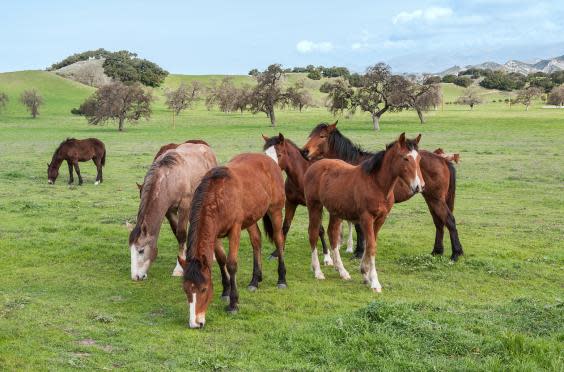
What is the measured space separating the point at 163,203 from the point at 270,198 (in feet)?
5.85

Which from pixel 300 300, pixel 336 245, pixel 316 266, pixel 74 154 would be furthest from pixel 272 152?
pixel 74 154

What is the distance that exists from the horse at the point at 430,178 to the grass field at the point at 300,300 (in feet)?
1.62

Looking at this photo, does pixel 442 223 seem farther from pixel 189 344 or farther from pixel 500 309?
pixel 189 344

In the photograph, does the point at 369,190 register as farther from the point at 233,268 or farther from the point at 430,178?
the point at 233,268

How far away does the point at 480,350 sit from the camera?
19.7ft

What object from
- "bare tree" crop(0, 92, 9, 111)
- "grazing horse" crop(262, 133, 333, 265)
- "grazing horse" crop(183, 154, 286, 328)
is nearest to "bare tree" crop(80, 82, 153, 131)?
"bare tree" crop(0, 92, 9, 111)

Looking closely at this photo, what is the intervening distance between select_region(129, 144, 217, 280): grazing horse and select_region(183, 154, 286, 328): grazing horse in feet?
4.45

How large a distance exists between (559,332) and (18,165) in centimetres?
2504

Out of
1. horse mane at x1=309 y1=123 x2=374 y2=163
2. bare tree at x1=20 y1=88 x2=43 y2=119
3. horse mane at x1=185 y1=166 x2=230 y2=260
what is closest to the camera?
horse mane at x1=185 y1=166 x2=230 y2=260

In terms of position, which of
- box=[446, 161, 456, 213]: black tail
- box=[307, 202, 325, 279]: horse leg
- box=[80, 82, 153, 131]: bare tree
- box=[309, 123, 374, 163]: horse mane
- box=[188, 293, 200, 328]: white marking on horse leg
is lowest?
box=[188, 293, 200, 328]: white marking on horse leg

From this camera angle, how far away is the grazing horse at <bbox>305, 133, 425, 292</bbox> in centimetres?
861

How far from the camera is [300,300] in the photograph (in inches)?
324

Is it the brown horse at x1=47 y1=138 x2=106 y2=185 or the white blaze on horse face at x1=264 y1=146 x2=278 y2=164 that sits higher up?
the white blaze on horse face at x1=264 y1=146 x2=278 y2=164

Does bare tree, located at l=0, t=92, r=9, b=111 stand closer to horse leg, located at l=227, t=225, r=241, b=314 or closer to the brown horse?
the brown horse
